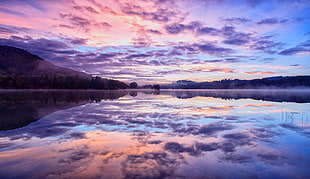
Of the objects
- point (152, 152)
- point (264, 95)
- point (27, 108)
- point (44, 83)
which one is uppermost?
point (44, 83)

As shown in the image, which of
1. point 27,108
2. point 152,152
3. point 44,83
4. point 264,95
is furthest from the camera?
point 44,83

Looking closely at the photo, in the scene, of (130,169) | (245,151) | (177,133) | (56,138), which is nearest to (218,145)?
(245,151)

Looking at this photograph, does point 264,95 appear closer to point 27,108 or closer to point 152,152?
point 27,108

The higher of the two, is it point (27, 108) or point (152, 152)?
point (27, 108)

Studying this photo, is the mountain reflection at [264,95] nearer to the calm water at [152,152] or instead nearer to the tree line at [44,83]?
the calm water at [152,152]

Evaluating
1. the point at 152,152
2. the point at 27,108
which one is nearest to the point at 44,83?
the point at 27,108

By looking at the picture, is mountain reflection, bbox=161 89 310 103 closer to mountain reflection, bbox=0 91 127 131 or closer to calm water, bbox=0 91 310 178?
mountain reflection, bbox=0 91 127 131

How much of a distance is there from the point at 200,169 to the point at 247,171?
4.99 ft

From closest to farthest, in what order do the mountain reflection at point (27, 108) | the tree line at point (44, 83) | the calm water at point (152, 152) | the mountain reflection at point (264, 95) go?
the calm water at point (152, 152) → the mountain reflection at point (27, 108) → the mountain reflection at point (264, 95) → the tree line at point (44, 83)

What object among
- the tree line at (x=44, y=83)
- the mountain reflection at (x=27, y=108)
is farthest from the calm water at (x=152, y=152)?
the tree line at (x=44, y=83)

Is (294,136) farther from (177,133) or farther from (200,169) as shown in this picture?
(200,169)

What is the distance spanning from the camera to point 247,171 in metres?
6.11

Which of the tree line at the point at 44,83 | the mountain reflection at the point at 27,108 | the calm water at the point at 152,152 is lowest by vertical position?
the calm water at the point at 152,152

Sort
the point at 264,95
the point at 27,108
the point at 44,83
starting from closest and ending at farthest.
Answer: the point at 27,108 < the point at 264,95 < the point at 44,83
